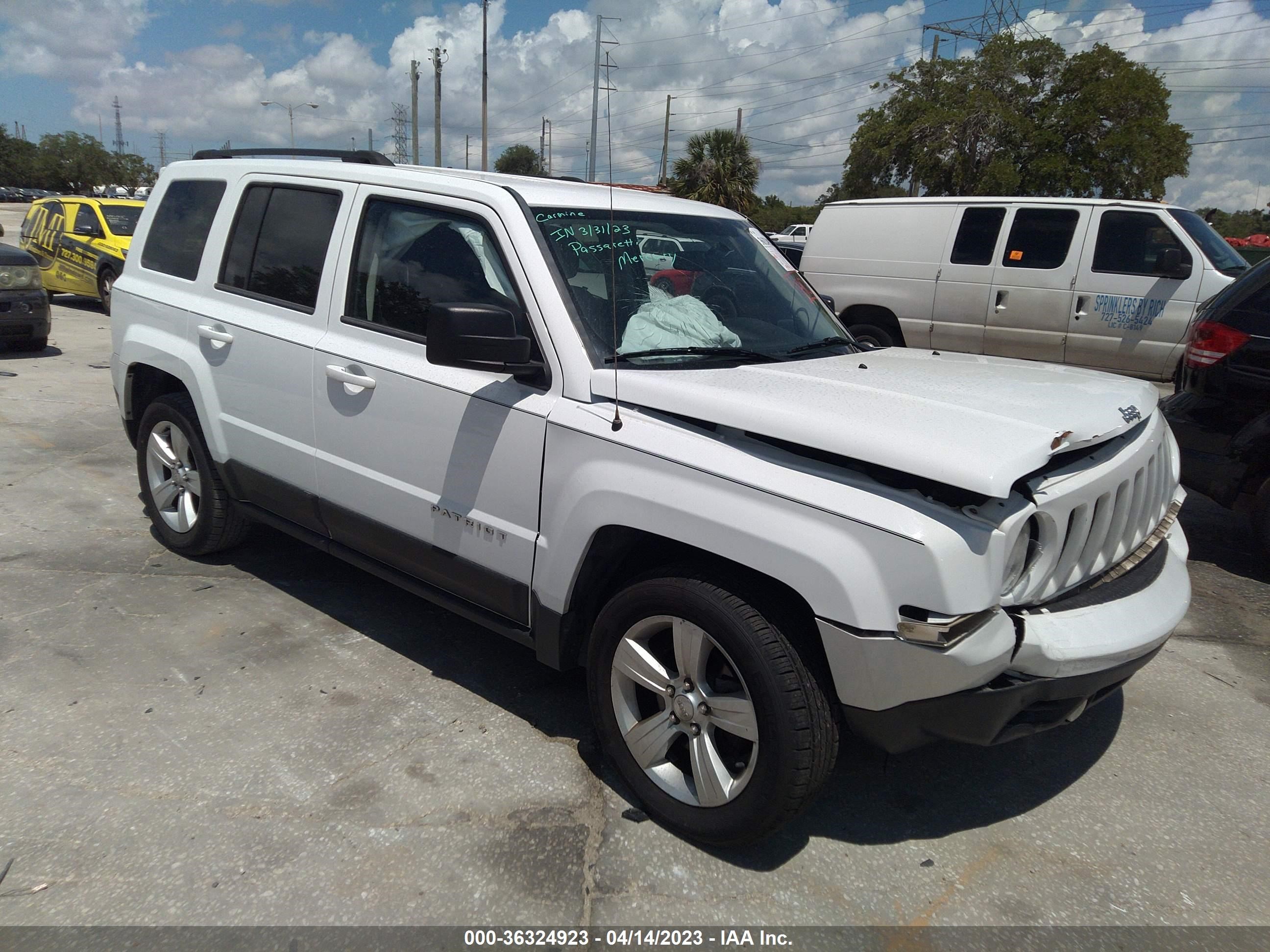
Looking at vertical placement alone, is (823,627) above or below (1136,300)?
below

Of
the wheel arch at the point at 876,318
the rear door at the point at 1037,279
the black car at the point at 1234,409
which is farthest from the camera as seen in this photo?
the wheel arch at the point at 876,318

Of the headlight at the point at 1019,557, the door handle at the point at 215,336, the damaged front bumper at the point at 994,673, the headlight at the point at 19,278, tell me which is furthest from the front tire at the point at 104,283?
the headlight at the point at 1019,557

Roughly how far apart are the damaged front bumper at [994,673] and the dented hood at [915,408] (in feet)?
1.46

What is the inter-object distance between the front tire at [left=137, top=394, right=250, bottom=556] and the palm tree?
35711 millimetres

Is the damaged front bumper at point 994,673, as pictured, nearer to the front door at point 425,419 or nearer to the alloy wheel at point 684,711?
the alloy wheel at point 684,711

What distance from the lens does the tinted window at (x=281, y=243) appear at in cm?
377

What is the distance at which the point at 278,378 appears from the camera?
3.83 metres

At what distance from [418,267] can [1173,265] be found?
24.7 feet

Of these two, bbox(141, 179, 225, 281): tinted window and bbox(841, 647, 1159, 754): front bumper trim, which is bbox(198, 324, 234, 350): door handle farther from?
bbox(841, 647, 1159, 754): front bumper trim

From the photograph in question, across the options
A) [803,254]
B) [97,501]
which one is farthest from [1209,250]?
[97,501]

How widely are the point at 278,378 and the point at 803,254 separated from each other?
25.3ft

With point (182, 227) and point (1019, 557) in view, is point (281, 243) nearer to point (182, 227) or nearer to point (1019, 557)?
point (182, 227)

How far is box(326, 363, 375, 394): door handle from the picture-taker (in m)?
3.44

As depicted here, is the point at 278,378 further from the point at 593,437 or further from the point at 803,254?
the point at 803,254
